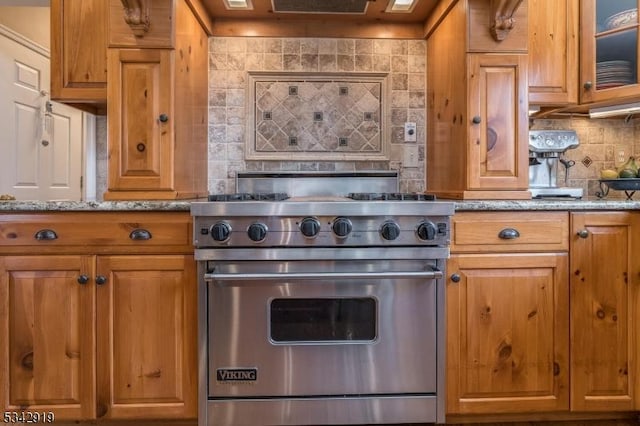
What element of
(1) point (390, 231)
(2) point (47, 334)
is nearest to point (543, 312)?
(1) point (390, 231)

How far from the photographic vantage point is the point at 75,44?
1803 mm

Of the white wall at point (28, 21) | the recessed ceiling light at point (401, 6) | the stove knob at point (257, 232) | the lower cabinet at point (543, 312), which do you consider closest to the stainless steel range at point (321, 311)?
the stove knob at point (257, 232)

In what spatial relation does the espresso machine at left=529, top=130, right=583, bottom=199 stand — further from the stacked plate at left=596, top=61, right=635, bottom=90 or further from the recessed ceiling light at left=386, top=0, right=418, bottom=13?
the recessed ceiling light at left=386, top=0, right=418, bottom=13

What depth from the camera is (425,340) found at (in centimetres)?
149

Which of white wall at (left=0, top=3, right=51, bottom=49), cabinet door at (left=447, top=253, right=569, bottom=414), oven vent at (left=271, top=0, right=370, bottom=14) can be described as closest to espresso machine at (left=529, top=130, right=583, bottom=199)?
cabinet door at (left=447, top=253, right=569, bottom=414)

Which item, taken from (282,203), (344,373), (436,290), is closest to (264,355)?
(344,373)

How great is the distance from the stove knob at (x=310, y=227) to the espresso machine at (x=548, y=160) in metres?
1.25

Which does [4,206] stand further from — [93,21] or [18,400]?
[93,21]

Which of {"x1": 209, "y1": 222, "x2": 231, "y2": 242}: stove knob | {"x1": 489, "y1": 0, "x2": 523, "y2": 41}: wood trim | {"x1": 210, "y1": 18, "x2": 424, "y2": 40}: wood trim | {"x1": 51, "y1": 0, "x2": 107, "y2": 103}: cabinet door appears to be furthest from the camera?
{"x1": 210, "y1": 18, "x2": 424, "y2": 40}: wood trim

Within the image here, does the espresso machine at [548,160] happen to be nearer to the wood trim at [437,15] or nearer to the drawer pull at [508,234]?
the drawer pull at [508,234]

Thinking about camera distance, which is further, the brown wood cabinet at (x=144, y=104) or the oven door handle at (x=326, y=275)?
the brown wood cabinet at (x=144, y=104)

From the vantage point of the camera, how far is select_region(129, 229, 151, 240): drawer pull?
1.45 metres

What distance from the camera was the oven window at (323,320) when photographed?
1.48 metres

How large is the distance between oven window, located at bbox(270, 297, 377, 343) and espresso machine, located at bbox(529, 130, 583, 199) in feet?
3.78
